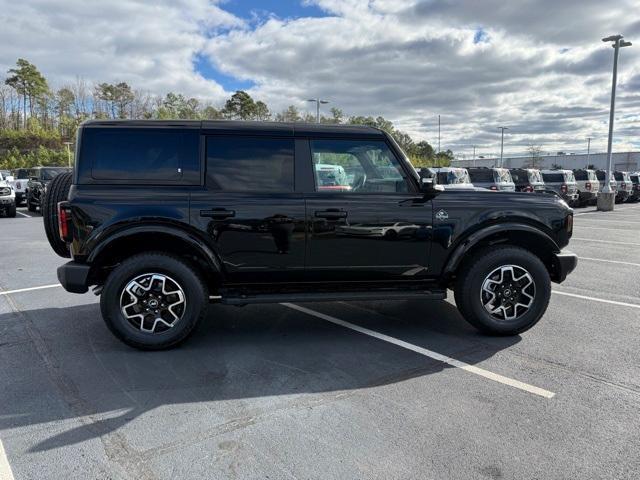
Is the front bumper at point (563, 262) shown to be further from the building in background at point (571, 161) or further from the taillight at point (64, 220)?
the building in background at point (571, 161)

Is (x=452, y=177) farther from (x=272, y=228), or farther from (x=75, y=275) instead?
(x=75, y=275)

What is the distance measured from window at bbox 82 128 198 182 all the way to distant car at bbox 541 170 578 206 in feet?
72.3

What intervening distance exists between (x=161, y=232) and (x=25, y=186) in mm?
22591

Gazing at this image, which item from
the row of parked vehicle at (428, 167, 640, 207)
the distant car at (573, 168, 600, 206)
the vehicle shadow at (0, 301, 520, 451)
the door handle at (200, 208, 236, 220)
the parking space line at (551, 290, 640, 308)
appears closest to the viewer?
the vehicle shadow at (0, 301, 520, 451)

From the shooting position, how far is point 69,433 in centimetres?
287

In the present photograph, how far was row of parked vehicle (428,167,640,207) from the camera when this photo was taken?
19109 mm

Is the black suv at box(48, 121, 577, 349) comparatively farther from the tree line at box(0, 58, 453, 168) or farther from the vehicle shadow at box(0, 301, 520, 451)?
the tree line at box(0, 58, 453, 168)

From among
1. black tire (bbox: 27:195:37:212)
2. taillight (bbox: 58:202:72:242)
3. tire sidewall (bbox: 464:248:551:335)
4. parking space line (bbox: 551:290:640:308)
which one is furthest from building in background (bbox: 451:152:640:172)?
taillight (bbox: 58:202:72:242)

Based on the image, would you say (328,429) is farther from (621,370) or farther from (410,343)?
(621,370)

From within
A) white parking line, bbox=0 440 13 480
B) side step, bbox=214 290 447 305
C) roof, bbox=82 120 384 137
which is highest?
roof, bbox=82 120 384 137

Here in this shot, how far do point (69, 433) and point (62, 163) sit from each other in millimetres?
52269

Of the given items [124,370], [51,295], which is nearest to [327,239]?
[124,370]

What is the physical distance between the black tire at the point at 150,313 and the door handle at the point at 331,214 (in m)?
1.21

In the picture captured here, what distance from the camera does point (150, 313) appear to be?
414cm
